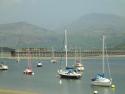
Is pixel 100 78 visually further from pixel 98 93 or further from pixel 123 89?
pixel 98 93

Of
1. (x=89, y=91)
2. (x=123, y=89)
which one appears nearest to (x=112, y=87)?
(x=123, y=89)

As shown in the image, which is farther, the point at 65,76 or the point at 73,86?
the point at 65,76

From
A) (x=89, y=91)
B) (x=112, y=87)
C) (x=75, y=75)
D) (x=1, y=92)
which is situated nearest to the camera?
(x=1, y=92)

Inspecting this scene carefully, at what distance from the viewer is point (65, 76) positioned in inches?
3610

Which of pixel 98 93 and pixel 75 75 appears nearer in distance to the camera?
pixel 98 93

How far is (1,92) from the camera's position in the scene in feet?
212

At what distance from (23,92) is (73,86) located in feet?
50.3

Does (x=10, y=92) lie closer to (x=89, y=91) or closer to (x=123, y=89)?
(x=89, y=91)

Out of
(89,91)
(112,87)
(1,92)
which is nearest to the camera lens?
(1,92)

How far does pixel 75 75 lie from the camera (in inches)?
3595

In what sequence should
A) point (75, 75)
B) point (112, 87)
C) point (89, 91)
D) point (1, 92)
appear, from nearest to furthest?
point (1, 92) < point (89, 91) < point (112, 87) < point (75, 75)

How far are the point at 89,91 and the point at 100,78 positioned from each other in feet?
22.6

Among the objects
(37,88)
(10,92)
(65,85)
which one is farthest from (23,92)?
(65,85)

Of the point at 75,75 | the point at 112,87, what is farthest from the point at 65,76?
the point at 112,87
